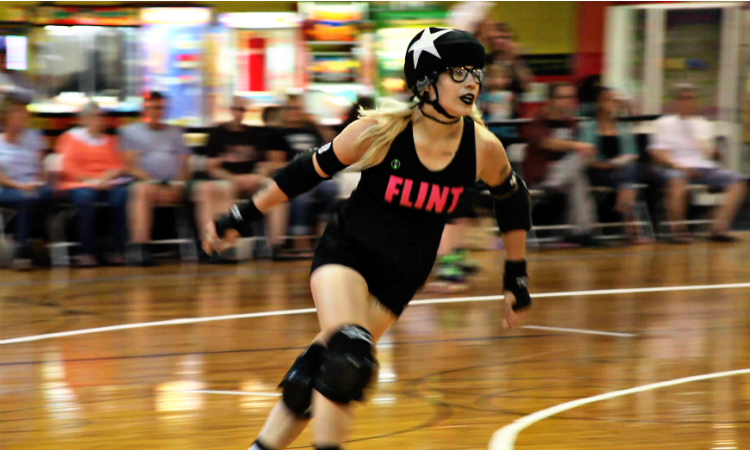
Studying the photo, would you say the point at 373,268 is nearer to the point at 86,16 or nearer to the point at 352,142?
the point at 352,142

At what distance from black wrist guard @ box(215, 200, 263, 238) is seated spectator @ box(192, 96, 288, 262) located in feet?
15.2

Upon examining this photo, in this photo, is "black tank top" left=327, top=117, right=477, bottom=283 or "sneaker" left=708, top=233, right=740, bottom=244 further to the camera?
"sneaker" left=708, top=233, right=740, bottom=244

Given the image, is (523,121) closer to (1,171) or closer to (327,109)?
(327,109)

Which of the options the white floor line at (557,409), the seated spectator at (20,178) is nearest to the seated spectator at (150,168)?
the seated spectator at (20,178)

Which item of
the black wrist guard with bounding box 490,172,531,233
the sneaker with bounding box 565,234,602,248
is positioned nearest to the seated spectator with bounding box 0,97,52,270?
the sneaker with bounding box 565,234,602,248

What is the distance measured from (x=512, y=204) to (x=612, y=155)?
5.38 m

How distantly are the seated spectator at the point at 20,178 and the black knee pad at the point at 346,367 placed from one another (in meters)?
5.24

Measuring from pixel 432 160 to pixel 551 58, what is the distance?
8466 mm

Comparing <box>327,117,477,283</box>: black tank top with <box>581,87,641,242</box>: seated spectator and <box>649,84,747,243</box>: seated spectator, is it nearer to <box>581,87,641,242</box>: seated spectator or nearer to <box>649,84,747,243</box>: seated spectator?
<box>581,87,641,242</box>: seated spectator

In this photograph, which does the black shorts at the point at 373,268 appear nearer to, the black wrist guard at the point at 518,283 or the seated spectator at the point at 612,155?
the black wrist guard at the point at 518,283

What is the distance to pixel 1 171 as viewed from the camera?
24.6 feet

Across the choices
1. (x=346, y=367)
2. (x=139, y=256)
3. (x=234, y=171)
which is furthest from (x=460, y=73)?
(x=139, y=256)

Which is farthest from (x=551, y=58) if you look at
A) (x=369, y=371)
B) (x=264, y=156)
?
(x=369, y=371)

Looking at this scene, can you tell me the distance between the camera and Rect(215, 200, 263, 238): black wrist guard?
3.11 m
